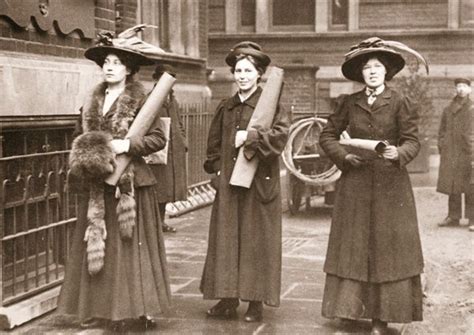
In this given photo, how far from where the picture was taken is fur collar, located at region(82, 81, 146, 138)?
5.84 meters

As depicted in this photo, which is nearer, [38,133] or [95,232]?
[95,232]

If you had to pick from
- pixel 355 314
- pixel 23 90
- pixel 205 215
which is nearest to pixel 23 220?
pixel 23 90

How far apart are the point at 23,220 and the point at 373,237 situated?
270 centimetres

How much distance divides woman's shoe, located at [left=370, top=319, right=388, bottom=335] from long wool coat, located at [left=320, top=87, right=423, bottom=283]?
0.30m

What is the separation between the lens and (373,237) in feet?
19.7

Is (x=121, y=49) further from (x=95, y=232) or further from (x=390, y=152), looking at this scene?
(x=390, y=152)

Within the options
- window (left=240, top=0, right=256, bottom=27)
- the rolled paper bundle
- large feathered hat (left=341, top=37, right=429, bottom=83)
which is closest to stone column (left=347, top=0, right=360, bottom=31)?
window (left=240, top=0, right=256, bottom=27)

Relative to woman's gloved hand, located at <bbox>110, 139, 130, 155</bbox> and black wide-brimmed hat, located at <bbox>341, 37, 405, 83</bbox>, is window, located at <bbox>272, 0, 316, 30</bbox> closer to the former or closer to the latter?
black wide-brimmed hat, located at <bbox>341, 37, 405, 83</bbox>

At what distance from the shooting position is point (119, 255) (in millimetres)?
5852

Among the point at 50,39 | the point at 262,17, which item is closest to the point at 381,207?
the point at 50,39

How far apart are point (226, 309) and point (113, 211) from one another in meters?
1.22

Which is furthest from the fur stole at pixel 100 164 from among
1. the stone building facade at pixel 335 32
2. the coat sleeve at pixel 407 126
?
the stone building facade at pixel 335 32

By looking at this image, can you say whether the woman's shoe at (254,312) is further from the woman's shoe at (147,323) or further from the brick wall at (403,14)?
the brick wall at (403,14)

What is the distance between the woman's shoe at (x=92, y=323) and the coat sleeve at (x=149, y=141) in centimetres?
123
